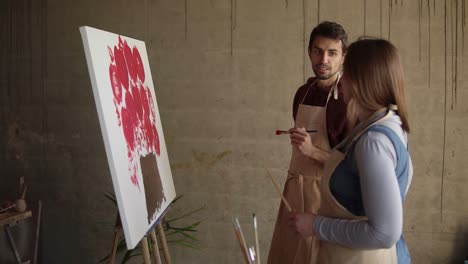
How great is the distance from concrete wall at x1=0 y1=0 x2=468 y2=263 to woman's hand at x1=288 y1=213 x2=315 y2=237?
5.32 ft

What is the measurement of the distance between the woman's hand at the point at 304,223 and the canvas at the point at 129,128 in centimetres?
57

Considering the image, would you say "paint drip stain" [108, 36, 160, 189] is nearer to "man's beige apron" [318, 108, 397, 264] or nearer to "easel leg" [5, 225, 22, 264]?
"man's beige apron" [318, 108, 397, 264]

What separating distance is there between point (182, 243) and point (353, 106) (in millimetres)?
2003

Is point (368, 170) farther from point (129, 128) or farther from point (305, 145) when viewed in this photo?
point (129, 128)

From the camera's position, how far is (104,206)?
3145mm

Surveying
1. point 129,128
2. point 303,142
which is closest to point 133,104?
point 129,128

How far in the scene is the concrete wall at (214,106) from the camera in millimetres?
2789

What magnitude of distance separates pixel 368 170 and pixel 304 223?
0.95 ft

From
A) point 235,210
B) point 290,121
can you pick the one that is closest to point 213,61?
point 290,121

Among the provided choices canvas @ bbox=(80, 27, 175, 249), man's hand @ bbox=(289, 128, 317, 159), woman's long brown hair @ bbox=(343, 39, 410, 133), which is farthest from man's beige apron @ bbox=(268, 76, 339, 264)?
woman's long brown hair @ bbox=(343, 39, 410, 133)

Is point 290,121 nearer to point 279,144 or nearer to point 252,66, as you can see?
point 279,144

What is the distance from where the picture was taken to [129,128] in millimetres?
1727

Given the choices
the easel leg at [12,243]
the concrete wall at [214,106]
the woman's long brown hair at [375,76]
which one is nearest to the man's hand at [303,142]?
the woman's long brown hair at [375,76]

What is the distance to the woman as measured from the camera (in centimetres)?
110
